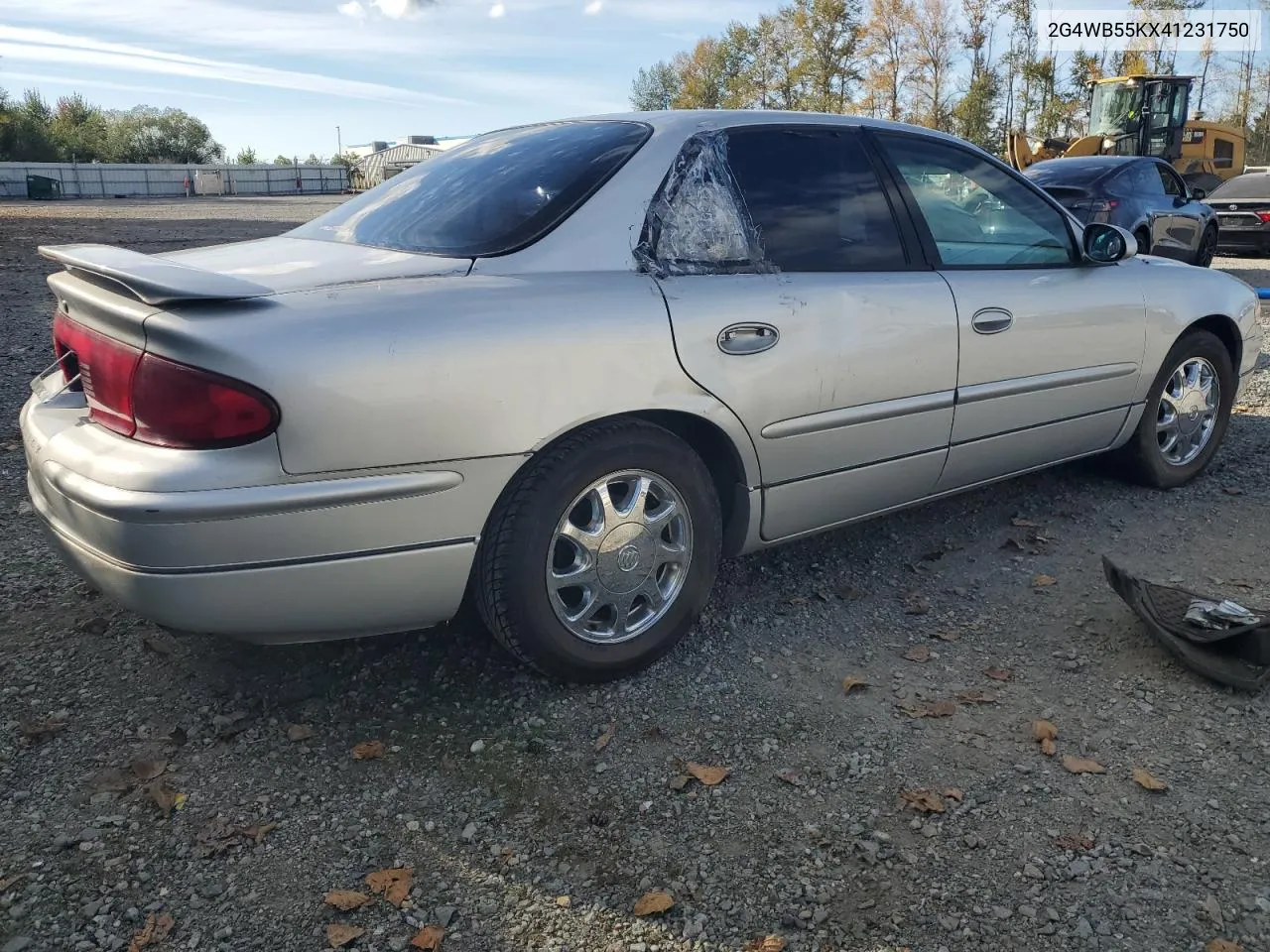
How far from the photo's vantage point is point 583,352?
2646 mm

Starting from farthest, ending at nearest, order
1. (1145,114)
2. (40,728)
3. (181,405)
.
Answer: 1. (1145,114)
2. (40,728)
3. (181,405)

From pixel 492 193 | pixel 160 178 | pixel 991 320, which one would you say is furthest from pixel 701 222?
pixel 160 178

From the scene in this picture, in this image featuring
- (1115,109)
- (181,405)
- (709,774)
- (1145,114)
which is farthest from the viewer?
(1115,109)

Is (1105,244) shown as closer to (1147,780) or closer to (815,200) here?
(815,200)

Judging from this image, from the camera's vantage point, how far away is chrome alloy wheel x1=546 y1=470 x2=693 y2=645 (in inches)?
110

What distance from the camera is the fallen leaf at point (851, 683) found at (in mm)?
2973

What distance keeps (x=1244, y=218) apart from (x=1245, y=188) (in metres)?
0.87

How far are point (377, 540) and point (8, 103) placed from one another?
72.4 metres

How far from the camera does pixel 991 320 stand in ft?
11.8

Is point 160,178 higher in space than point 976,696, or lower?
higher

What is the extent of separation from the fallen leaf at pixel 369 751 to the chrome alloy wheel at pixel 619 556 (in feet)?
1.89

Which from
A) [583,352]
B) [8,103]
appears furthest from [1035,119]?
[8,103]

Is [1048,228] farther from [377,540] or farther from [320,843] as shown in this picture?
[320,843]

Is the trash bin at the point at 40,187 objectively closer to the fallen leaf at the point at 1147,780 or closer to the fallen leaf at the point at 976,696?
the fallen leaf at the point at 976,696
